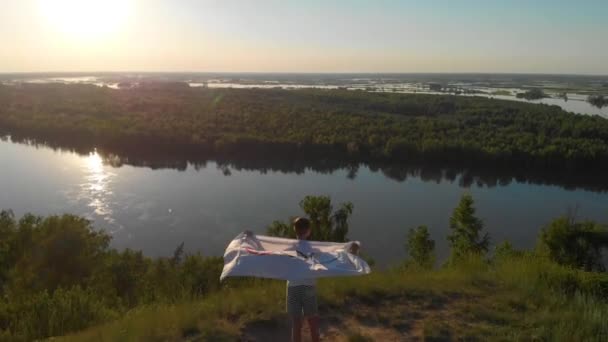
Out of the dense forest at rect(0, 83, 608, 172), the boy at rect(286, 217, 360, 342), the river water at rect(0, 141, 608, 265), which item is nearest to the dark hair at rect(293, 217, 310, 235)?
the boy at rect(286, 217, 360, 342)

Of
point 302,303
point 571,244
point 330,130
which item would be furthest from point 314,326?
point 330,130

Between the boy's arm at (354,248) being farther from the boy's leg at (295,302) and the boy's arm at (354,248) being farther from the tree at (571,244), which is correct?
the tree at (571,244)

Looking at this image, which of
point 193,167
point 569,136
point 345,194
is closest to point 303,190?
point 345,194

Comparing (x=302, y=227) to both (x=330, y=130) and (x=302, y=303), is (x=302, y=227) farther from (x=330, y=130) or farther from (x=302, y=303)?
(x=330, y=130)

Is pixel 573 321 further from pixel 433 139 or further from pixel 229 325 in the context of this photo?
pixel 433 139

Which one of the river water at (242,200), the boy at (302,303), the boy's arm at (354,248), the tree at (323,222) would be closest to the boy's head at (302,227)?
the boy at (302,303)
